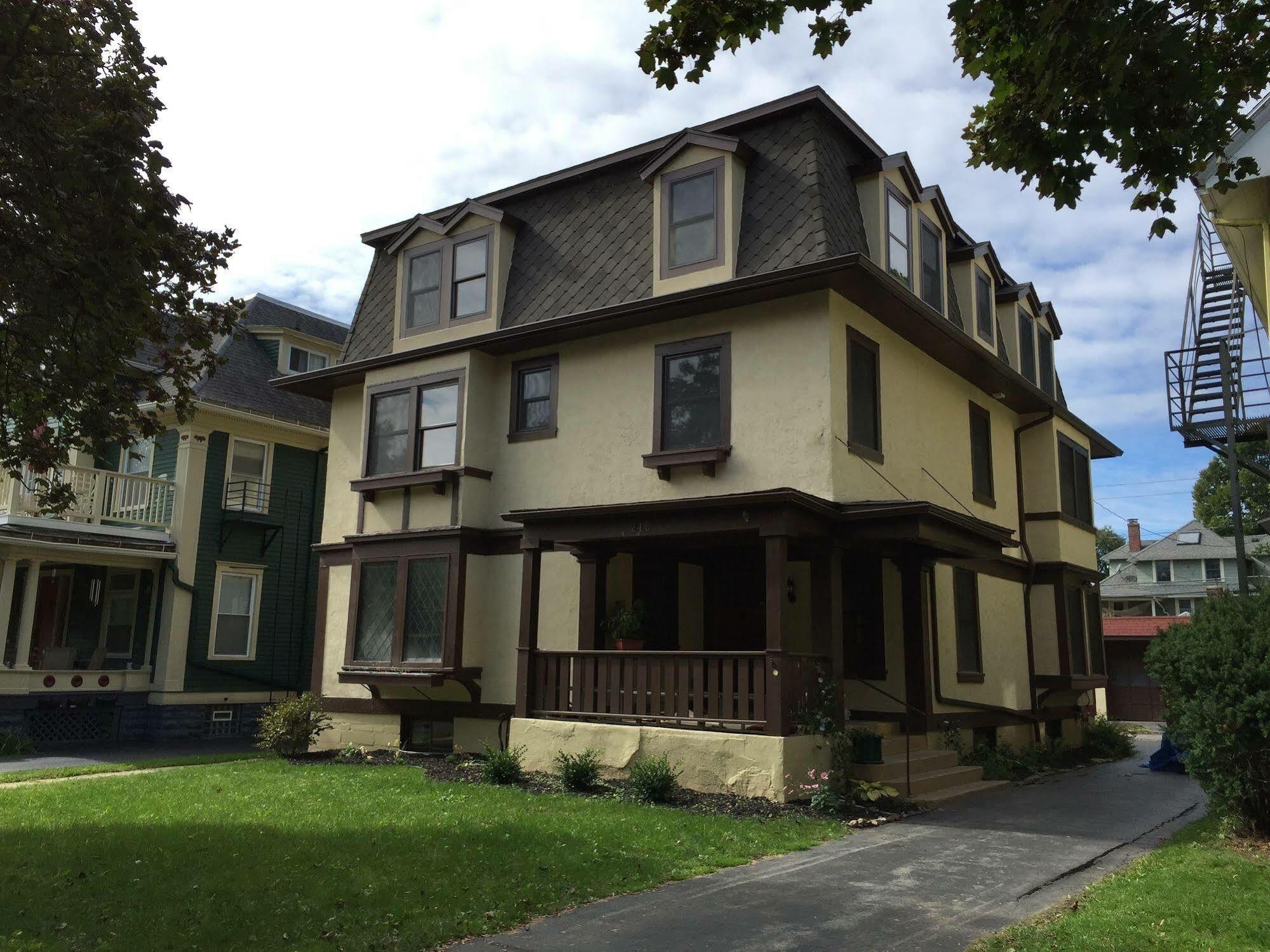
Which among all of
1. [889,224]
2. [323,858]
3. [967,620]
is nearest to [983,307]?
[889,224]

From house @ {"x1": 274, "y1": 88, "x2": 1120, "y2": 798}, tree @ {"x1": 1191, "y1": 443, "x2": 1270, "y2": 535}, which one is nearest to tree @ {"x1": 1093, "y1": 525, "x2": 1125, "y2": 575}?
tree @ {"x1": 1191, "y1": 443, "x2": 1270, "y2": 535}

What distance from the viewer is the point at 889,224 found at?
1466 centimetres

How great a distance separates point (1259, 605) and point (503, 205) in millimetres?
13043

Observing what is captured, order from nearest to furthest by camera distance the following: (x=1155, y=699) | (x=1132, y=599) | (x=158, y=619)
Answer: (x=158, y=619), (x=1155, y=699), (x=1132, y=599)

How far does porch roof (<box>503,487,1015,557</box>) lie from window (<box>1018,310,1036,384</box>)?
6.34 metres

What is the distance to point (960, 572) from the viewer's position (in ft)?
53.5

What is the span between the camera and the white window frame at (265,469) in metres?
23.0

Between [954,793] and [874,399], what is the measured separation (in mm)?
5298

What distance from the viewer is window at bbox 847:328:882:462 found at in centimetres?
1345

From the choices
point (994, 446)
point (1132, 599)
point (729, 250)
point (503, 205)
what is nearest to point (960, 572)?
point (994, 446)

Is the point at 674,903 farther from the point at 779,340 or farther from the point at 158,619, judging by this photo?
the point at 158,619

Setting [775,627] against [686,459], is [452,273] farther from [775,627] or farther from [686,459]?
[775,627]

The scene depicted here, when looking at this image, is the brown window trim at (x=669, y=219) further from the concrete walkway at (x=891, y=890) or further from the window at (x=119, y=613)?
the window at (x=119, y=613)

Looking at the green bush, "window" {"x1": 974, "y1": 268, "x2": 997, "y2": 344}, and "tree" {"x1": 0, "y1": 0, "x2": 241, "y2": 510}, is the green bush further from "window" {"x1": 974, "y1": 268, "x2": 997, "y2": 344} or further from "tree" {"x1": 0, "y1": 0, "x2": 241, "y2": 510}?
"tree" {"x1": 0, "y1": 0, "x2": 241, "y2": 510}
